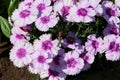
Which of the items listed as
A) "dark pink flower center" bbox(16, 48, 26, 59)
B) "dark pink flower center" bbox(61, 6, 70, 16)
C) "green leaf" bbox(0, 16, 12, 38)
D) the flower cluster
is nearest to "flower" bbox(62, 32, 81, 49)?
the flower cluster

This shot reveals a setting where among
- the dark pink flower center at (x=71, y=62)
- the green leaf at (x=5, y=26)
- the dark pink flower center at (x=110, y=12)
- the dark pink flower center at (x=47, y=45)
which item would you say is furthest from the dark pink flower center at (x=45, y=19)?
the green leaf at (x=5, y=26)

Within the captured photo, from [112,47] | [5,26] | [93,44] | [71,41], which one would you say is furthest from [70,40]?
[5,26]

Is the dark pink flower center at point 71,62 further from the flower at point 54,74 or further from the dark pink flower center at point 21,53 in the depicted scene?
the dark pink flower center at point 21,53

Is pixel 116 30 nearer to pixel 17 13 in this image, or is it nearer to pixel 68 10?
pixel 68 10

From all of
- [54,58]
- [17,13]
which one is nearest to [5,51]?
[17,13]

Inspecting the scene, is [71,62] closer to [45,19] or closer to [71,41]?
[71,41]

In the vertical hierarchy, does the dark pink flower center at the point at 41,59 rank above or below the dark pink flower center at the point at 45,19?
below
